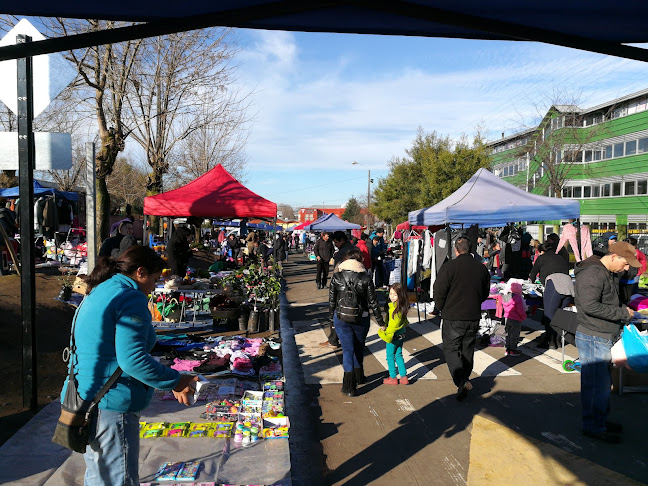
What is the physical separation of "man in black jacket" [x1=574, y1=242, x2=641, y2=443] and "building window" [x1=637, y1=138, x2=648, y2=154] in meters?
33.0

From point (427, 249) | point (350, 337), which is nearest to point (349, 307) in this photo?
point (350, 337)

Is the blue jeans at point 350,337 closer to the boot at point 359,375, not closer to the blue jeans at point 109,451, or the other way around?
the boot at point 359,375

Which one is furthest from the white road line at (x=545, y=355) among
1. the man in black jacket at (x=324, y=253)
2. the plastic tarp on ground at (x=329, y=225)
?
the plastic tarp on ground at (x=329, y=225)

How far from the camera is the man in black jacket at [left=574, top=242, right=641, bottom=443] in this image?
15.7 feet

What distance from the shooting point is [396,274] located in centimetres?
1552

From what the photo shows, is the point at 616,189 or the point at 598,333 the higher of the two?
the point at 616,189

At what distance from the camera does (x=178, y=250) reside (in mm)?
11148

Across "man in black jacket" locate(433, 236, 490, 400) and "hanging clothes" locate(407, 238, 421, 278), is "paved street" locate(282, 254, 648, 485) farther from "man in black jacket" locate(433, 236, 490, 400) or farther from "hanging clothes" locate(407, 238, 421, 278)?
"hanging clothes" locate(407, 238, 421, 278)

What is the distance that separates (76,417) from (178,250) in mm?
8908

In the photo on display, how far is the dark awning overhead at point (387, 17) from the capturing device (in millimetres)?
1672

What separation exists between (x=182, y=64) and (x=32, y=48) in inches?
600

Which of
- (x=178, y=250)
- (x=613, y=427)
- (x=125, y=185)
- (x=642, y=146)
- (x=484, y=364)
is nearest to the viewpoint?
(x=613, y=427)

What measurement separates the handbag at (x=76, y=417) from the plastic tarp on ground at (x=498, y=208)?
793 cm

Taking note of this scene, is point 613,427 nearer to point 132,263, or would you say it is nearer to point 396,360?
point 396,360
